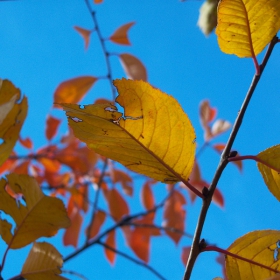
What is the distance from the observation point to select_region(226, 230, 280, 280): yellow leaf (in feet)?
1.55

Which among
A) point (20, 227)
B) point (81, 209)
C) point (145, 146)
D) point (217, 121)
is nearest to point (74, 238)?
point (81, 209)

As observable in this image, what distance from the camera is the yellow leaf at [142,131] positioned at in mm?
434

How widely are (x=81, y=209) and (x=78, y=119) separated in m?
1.49

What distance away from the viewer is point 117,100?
0.45 m

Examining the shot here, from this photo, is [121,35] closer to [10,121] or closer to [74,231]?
[74,231]

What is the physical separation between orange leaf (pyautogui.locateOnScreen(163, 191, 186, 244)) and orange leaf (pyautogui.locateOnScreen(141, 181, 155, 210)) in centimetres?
14

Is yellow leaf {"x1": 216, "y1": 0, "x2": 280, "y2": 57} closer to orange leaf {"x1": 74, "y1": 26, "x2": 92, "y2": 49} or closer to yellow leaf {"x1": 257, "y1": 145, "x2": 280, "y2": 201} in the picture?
yellow leaf {"x1": 257, "y1": 145, "x2": 280, "y2": 201}

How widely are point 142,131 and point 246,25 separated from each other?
179mm

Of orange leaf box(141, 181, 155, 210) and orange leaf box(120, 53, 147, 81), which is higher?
orange leaf box(120, 53, 147, 81)

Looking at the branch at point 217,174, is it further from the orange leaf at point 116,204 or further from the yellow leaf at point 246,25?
the orange leaf at point 116,204

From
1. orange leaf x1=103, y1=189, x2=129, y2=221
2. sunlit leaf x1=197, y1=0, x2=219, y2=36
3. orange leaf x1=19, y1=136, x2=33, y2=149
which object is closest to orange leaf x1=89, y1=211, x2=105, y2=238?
orange leaf x1=103, y1=189, x2=129, y2=221

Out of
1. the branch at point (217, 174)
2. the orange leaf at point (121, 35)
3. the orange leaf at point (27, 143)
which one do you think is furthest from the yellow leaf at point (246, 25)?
the orange leaf at point (27, 143)

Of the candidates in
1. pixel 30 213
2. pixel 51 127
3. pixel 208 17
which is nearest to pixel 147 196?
pixel 51 127

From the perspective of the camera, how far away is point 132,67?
4.80 feet
